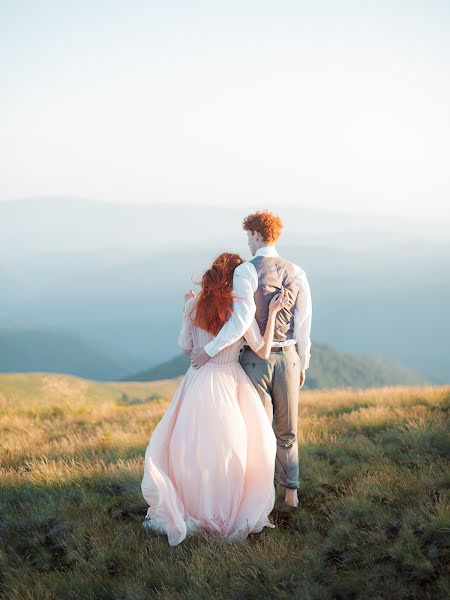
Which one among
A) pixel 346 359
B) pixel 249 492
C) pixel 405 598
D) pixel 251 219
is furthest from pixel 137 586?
pixel 346 359

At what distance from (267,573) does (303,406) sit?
7663mm

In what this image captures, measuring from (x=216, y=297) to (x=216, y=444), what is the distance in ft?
4.34

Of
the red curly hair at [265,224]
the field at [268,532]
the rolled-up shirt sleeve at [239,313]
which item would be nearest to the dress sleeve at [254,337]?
the rolled-up shirt sleeve at [239,313]

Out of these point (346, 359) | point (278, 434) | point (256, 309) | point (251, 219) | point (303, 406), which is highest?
point (251, 219)

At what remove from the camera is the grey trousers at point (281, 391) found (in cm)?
577

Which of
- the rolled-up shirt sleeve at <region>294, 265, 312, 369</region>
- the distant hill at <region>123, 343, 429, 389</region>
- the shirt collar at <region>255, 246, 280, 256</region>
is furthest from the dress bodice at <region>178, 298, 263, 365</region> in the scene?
the distant hill at <region>123, 343, 429, 389</region>

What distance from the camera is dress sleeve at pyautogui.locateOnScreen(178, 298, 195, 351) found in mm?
5711

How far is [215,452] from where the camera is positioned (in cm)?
555

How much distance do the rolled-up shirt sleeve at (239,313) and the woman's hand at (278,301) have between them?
0.18 meters

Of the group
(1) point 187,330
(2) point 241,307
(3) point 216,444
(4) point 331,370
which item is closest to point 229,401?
(3) point 216,444

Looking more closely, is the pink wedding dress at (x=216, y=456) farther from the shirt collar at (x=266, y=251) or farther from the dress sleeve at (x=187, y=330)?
the shirt collar at (x=266, y=251)

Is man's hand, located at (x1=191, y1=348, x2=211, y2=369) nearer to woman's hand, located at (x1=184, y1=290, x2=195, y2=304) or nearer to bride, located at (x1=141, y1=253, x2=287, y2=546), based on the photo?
bride, located at (x1=141, y1=253, x2=287, y2=546)

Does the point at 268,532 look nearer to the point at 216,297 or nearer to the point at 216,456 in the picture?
the point at 216,456

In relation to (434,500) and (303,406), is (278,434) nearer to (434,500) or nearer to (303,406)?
(434,500)
